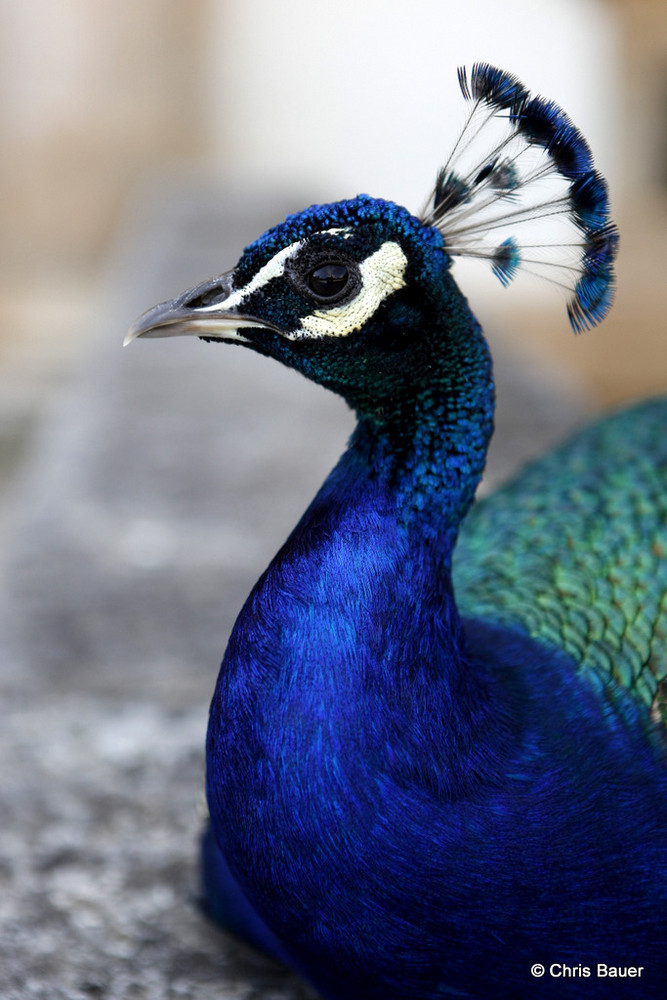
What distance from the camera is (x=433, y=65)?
9.38m

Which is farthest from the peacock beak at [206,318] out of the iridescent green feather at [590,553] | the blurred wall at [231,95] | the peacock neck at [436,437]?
the blurred wall at [231,95]

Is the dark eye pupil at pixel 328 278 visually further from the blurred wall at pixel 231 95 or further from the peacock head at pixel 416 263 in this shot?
the blurred wall at pixel 231 95

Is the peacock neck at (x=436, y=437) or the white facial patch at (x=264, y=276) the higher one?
the white facial patch at (x=264, y=276)

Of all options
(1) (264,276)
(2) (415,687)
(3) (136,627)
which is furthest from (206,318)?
(3) (136,627)

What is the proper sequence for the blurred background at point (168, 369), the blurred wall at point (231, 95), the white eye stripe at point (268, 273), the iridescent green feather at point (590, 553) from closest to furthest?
the white eye stripe at point (268, 273), the iridescent green feather at point (590, 553), the blurred background at point (168, 369), the blurred wall at point (231, 95)

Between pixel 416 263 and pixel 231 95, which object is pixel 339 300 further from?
pixel 231 95

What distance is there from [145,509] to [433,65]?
7.92 metres

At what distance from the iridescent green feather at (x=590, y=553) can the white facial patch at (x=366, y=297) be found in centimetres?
37

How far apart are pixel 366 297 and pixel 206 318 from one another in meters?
0.12

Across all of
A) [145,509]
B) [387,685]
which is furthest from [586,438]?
[145,509]

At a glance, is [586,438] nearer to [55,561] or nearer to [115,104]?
[55,561]

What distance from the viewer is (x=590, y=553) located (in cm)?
124

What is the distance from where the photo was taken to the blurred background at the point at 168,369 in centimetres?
137

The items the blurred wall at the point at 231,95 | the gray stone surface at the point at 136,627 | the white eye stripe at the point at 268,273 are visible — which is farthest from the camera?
the blurred wall at the point at 231,95
